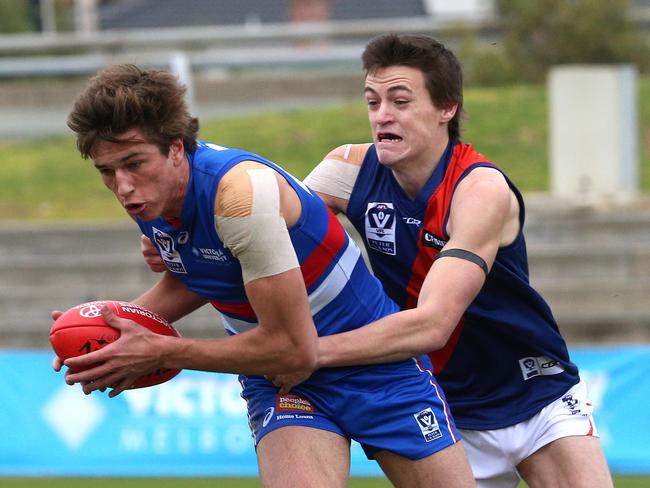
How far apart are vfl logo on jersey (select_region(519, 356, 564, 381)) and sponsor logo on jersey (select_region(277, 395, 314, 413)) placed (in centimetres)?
101

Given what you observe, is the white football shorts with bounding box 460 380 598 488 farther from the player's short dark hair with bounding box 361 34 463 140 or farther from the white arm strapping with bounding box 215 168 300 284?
the white arm strapping with bounding box 215 168 300 284

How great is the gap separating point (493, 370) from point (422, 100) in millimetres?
1142

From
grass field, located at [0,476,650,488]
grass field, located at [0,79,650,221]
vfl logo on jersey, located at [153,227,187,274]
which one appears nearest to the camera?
vfl logo on jersey, located at [153,227,187,274]

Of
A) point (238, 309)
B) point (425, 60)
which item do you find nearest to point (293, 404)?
point (238, 309)

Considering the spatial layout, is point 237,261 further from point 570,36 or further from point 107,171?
point 570,36

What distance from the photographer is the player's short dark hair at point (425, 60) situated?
4441 millimetres

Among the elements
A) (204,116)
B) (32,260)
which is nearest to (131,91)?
(32,260)

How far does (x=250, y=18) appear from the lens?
3322cm

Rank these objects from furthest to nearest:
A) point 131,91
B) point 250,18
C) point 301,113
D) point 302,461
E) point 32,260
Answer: point 250,18 < point 301,113 < point 32,260 < point 302,461 < point 131,91

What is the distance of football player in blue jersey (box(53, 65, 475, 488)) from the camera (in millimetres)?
3686

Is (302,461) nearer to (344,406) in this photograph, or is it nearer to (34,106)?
(344,406)

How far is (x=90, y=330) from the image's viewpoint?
12.7ft

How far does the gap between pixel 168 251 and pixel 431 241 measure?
102 cm

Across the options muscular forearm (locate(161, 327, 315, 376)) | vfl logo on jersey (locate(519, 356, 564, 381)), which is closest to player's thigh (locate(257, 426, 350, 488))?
muscular forearm (locate(161, 327, 315, 376))
